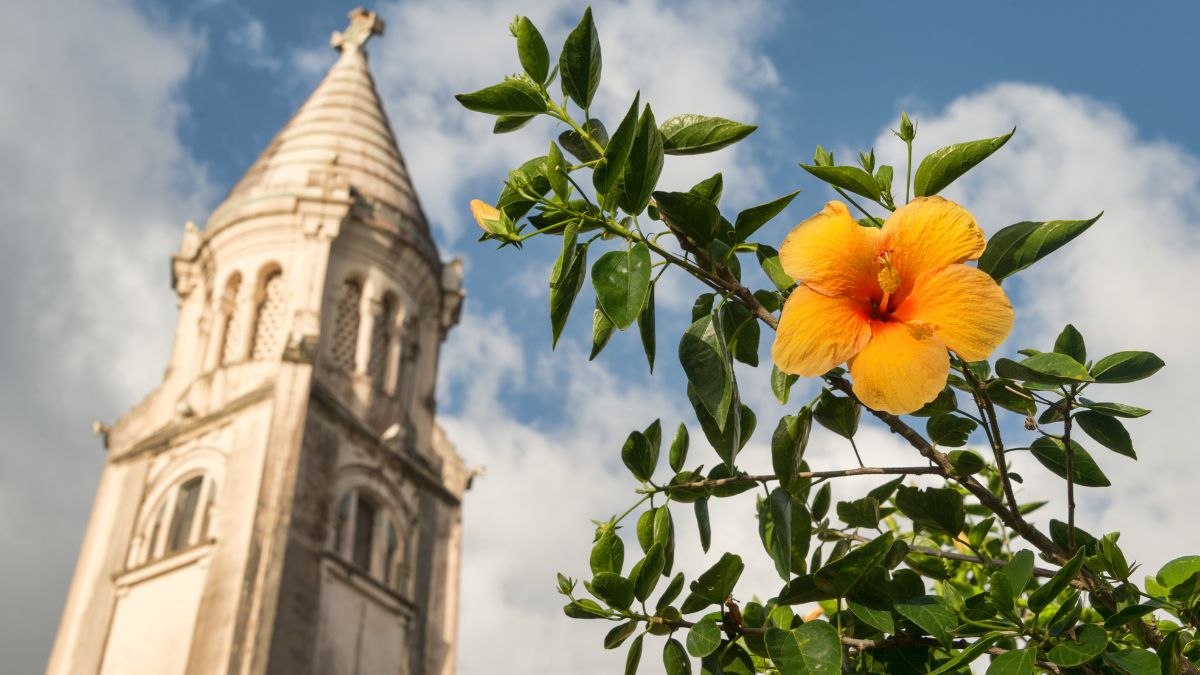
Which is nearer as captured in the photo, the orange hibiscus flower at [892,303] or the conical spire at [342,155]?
the orange hibiscus flower at [892,303]

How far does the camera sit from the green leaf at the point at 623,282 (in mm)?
1812

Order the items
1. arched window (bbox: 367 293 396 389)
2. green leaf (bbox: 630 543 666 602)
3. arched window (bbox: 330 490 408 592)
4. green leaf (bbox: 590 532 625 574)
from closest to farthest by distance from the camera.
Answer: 1. green leaf (bbox: 630 543 666 602)
2. green leaf (bbox: 590 532 625 574)
3. arched window (bbox: 330 490 408 592)
4. arched window (bbox: 367 293 396 389)

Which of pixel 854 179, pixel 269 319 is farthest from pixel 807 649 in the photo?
pixel 269 319

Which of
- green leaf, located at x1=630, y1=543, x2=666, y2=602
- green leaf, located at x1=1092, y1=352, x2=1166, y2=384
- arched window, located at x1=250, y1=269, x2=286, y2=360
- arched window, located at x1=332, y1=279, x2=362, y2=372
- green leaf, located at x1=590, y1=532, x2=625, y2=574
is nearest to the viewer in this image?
green leaf, located at x1=1092, y1=352, x2=1166, y2=384

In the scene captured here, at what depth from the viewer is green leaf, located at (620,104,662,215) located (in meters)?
1.82

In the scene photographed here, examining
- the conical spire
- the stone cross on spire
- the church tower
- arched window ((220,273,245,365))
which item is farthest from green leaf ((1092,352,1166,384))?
the stone cross on spire

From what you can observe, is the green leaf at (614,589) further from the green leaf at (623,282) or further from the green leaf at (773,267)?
the green leaf at (773,267)

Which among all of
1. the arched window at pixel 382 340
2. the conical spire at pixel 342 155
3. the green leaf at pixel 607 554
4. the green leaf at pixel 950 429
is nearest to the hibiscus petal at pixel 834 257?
the green leaf at pixel 950 429

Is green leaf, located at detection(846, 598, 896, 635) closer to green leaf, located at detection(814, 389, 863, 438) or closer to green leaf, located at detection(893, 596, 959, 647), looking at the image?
green leaf, located at detection(893, 596, 959, 647)

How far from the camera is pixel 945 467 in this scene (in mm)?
1938

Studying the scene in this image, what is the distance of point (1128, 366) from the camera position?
6.22 ft

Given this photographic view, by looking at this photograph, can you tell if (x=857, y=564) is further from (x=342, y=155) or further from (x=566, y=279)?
(x=342, y=155)

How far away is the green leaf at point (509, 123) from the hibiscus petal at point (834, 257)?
2.04 feet

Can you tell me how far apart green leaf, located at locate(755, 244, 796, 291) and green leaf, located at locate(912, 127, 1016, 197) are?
28 cm
